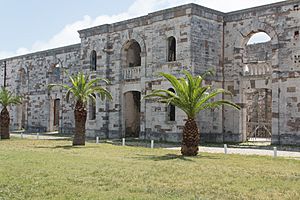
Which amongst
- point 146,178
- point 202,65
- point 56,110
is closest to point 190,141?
point 146,178

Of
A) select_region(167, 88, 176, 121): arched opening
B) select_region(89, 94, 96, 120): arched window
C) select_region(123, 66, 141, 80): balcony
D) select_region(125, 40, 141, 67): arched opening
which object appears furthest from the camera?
select_region(89, 94, 96, 120): arched window

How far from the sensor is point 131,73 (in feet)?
93.6

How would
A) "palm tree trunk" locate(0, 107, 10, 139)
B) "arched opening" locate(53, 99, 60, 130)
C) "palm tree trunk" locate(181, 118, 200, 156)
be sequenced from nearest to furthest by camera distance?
1. "palm tree trunk" locate(181, 118, 200, 156)
2. "palm tree trunk" locate(0, 107, 10, 139)
3. "arched opening" locate(53, 99, 60, 130)

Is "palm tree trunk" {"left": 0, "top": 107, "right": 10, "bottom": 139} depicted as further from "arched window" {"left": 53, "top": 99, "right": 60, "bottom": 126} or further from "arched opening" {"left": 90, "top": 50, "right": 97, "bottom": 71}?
"arched window" {"left": 53, "top": 99, "right": 60, "bottom": 126}

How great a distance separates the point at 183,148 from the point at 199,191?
23.6ft

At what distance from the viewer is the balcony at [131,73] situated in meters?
28.0

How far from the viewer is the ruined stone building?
2295 centimetres

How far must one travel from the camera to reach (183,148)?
54.7ft

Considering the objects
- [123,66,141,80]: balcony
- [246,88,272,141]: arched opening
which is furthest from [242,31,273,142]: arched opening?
[123,66,141,80]: balcony

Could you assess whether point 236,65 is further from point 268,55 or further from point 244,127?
point 268,55

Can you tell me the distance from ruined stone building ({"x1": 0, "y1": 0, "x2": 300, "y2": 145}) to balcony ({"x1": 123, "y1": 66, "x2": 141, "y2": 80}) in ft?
0.15

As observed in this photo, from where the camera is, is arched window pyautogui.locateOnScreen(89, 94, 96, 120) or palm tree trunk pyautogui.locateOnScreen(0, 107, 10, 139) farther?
arched window pyautogui.locateOnScreen(89, 94, 96, 120)

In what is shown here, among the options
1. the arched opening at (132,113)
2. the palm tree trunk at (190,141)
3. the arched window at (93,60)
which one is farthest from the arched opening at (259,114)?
the palm tree trunk at (190,141)

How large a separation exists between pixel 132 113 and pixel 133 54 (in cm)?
415
